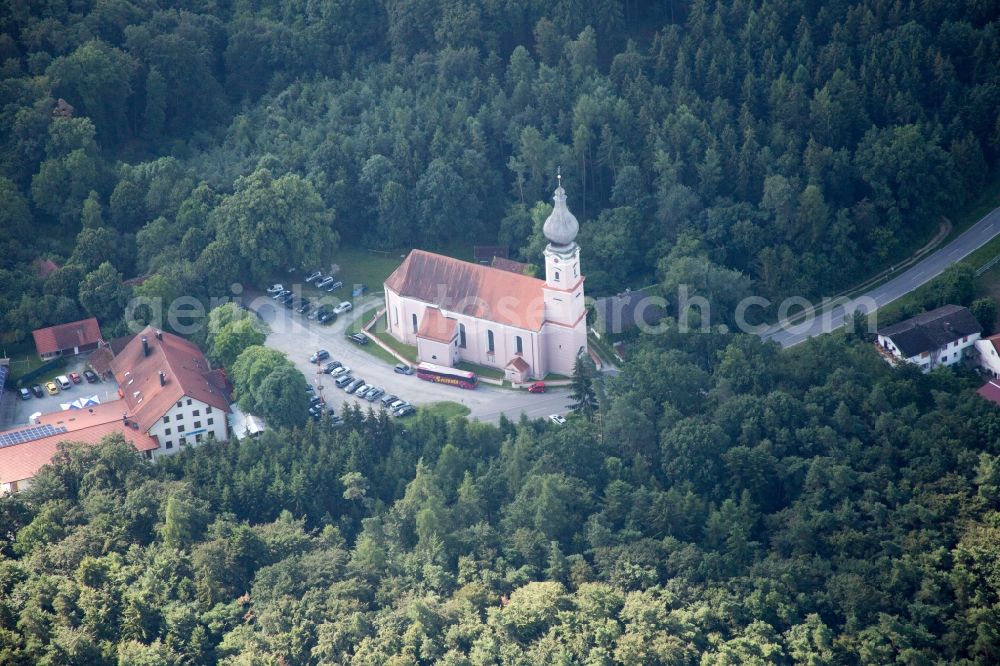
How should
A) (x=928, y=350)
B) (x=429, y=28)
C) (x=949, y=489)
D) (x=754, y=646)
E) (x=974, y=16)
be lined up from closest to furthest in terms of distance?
(x=754, y=646)
(x=949, y=489)
(x=928, y=350)
(x=974, y=16)
(x=429, y=28)

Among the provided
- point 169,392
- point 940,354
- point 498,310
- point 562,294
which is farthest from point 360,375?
point 940,354

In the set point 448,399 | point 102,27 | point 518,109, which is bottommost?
point 448,399

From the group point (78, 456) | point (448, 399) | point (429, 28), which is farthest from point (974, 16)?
point (78, 456)

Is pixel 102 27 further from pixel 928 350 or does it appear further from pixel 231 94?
pixel 928 350

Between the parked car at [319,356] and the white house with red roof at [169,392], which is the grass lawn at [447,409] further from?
the white house with red roof at [169,392]

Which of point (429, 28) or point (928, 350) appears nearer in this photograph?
point (928, 350)

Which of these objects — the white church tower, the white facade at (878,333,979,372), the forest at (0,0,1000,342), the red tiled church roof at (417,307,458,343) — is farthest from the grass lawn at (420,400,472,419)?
the white facade at (878,333,979,372)

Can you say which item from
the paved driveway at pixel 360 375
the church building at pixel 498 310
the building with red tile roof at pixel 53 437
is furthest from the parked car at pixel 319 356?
the building with red tile roof at pixel 53 437
